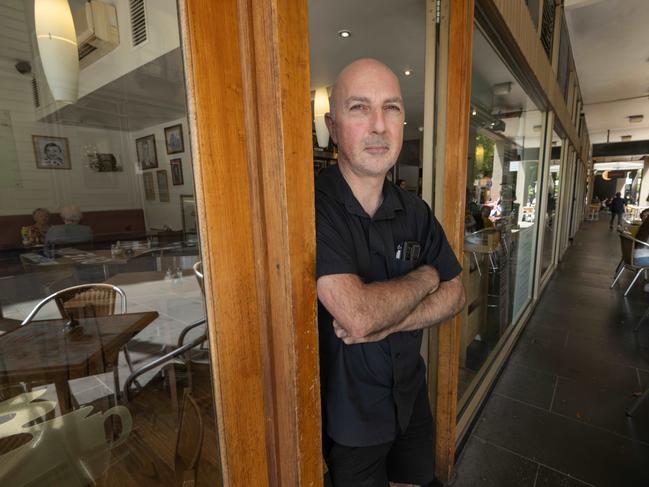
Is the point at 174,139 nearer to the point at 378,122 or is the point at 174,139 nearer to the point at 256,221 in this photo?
the point at 256,221

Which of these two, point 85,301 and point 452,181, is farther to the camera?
point 452,181

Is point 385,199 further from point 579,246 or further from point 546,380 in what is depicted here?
point 579,246

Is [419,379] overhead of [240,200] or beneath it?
beneath

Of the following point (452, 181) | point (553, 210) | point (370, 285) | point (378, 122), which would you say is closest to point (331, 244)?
point (370, 285)

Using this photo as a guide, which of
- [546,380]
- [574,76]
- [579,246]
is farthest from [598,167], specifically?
[546,380]

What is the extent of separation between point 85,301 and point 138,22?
706 mm

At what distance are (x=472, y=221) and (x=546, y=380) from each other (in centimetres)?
155

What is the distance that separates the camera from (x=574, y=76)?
587cm

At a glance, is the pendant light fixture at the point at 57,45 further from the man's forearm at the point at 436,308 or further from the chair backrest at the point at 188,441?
the man's forearm at the point at 436,308

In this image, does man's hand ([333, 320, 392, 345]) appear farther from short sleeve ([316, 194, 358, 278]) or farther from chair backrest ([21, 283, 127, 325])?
chair backrest ([21, 283, 127, 325])

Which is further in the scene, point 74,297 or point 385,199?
point 385,199

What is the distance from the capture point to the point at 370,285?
0.91 metres

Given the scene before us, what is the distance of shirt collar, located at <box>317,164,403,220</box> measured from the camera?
1.01m

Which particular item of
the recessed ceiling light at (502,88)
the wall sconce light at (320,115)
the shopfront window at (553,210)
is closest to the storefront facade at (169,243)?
the recessed ceiling light at (502,88)
